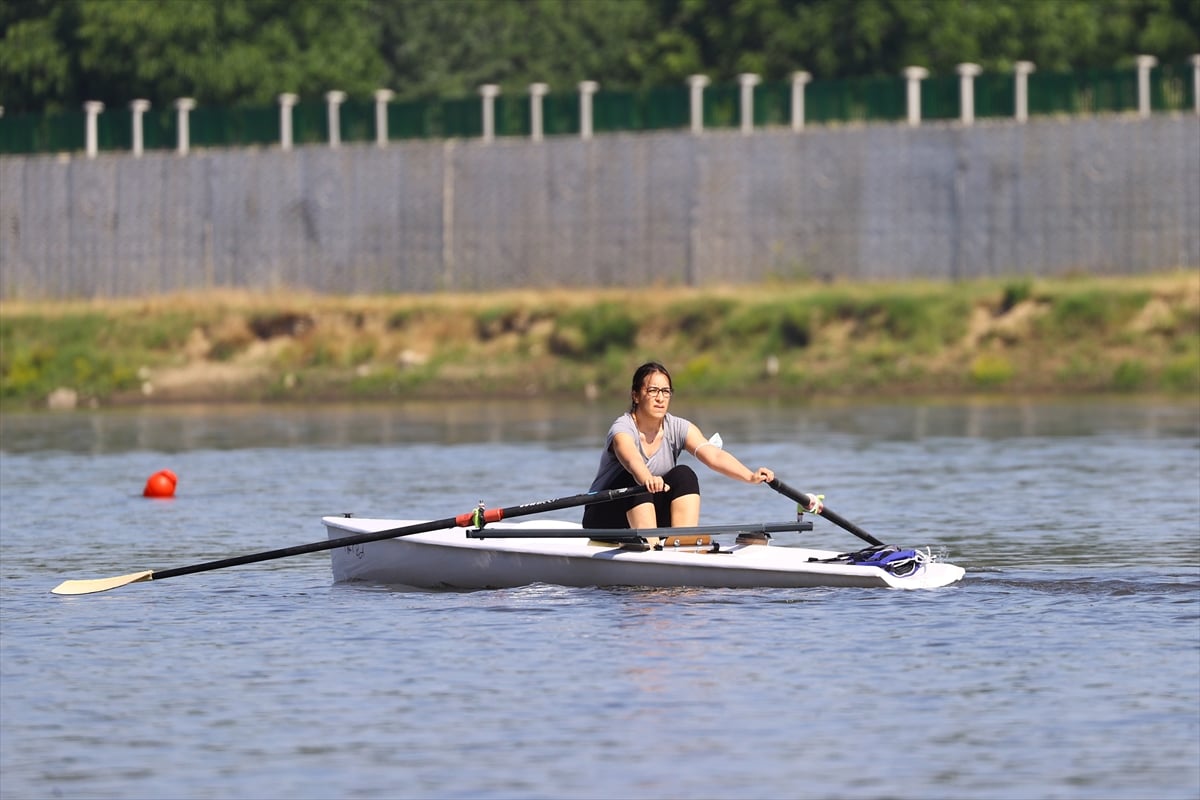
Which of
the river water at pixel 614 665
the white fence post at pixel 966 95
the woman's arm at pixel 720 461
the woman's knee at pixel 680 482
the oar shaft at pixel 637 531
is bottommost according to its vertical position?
the river water at pixel 614 665

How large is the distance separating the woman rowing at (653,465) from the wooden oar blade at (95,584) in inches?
135

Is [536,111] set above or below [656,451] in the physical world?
above

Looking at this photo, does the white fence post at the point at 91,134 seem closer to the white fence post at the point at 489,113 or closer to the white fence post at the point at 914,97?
the white fence post at the point at 489,113

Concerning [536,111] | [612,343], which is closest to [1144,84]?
[612,343]

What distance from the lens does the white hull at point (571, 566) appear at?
16.1 meters

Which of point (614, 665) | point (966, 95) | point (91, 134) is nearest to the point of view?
point (614, 665)

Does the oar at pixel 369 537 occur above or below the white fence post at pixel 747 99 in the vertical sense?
below

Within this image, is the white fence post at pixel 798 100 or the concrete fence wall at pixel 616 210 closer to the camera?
the concrete fence wall at pixel 616 210

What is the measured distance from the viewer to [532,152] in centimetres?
4825

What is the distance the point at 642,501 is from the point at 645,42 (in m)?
52.7

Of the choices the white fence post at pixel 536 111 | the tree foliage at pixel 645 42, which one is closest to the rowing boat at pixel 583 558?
the white fence post at pixel 536 111

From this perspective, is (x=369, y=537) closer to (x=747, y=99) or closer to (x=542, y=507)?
(x=542, y=507)

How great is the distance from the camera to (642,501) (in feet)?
54.6

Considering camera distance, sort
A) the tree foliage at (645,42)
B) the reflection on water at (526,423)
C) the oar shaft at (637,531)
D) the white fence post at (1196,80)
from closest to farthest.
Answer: the oar shaft at (637,531), the reflection on water at (526,423), the white fence post at (1196,80), the tree foliage at (645,42)
